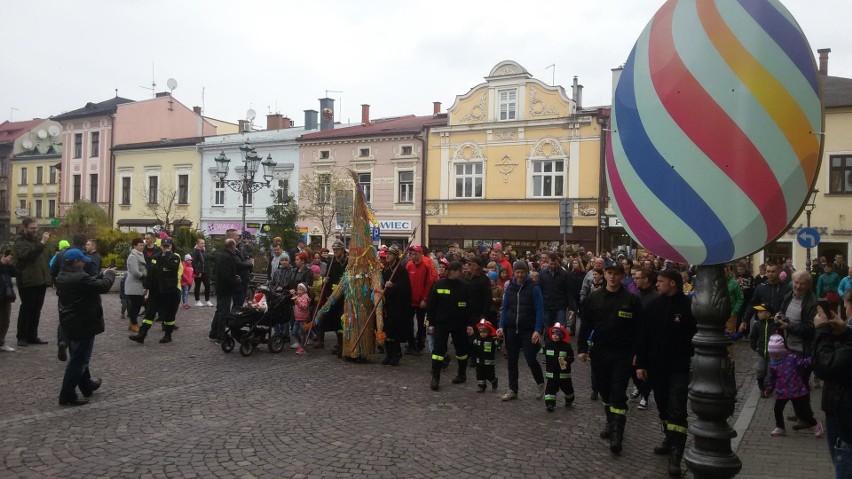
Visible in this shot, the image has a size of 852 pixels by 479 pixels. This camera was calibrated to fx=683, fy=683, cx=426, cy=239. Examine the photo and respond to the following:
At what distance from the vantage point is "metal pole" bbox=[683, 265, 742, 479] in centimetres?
369

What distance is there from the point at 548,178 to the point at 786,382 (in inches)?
1050

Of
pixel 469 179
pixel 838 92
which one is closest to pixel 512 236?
pixel 469 179

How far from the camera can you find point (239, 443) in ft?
20.3

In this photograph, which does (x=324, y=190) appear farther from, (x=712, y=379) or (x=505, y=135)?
(x=712, y=379)

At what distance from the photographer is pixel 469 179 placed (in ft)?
115

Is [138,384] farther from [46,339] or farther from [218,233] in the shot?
[218,233]

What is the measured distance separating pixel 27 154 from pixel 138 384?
6077 centimetres

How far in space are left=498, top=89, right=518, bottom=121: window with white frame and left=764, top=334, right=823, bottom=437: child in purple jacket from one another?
91.1 feet

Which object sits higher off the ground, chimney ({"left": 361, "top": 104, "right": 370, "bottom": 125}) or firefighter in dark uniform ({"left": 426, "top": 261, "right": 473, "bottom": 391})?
chimney ({"left": 361, "top": 104, "right": 370, "bottom": 125})

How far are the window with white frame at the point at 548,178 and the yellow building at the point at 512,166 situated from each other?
5cm

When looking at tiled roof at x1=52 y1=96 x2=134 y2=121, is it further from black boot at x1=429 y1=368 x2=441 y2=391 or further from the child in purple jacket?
the child in purple jacket

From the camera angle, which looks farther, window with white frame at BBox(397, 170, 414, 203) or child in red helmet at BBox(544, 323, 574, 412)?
window with white frame at BBox(397, 170, 414, 203)

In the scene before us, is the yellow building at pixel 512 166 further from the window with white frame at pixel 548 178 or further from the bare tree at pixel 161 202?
the bare tree at pixel 161 202

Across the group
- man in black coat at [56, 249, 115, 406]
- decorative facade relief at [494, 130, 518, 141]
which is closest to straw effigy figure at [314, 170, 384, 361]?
man in black coat at [56, 249, 115, 406]
